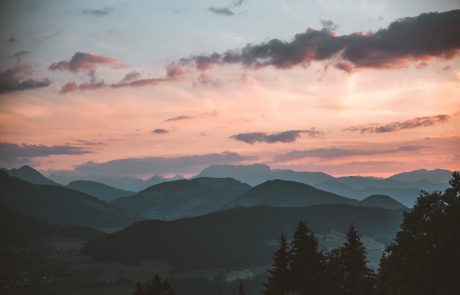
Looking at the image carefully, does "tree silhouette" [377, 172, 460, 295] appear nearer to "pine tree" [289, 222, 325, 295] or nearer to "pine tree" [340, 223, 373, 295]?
"pine tree" [289, 222, 325, 295]

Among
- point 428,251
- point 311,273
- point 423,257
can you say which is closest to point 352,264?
Result: point 311,273

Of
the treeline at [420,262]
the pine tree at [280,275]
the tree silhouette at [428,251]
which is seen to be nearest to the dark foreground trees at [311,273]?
the pine tree at [280,275]

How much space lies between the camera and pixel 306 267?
220 ft

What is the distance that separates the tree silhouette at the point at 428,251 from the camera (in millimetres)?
50094

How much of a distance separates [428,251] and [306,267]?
65.5 feet

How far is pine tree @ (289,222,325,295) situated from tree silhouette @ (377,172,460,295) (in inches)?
465

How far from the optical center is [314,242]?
68.2m

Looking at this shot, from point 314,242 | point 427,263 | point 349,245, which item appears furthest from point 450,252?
point 349,245

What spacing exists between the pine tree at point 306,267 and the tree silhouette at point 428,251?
11.8 meters

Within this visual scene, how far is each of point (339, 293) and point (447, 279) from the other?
2084 centimetres

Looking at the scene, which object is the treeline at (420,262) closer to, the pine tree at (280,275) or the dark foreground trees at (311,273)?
the dark foreground trees at (311,273)

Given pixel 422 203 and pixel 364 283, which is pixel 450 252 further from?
pixel 364 283

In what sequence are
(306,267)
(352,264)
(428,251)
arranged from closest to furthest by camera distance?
(428,251), (306,267), (352,264)

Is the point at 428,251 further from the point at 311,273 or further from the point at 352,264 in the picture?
the point at 352,264
